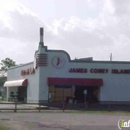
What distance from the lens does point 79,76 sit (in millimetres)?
60969

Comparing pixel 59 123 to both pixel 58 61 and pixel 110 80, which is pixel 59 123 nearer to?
pixel 58 61

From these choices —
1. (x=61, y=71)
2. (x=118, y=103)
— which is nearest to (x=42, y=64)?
(x=61, y=71)

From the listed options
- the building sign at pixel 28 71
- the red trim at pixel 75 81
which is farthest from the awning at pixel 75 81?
the building sign at pixel 28 71

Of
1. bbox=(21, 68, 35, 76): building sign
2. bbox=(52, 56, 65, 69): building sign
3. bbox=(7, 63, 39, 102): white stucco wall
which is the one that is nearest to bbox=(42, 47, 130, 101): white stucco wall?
A: bbox=(52, 56, 65, 69): building sign

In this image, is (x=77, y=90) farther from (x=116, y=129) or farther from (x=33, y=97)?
(x=116, y=129)

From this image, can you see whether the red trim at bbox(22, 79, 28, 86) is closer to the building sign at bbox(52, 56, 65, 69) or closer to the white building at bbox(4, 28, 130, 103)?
the white building at bbox(4, 28, 130, 103)

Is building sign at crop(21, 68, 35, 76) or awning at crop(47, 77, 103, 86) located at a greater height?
building sign at crop(21, 68, 35, 76)

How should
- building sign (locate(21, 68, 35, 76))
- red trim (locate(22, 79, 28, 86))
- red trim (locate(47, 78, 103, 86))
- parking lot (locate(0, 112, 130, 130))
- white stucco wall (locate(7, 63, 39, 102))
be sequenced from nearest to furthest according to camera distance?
parking lot (locate(0, 112, 130, 130)) < red trim (locate(47, 78, 103, 86)) < white stucco wall (locate(7, 63, 39, 102)) < building sign (locate(21, 68, 35, 76)) < red trim (locate(22, 79, 28, 86))

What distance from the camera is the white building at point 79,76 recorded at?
59.8m

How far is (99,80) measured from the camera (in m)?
61.1

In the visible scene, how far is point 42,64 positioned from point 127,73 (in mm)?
12089

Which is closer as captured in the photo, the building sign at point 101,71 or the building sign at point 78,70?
the building sign at point 78,70

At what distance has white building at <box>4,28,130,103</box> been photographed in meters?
59.8

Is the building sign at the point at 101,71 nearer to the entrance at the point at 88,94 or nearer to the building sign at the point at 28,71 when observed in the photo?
the entrance at the point at 88,94
